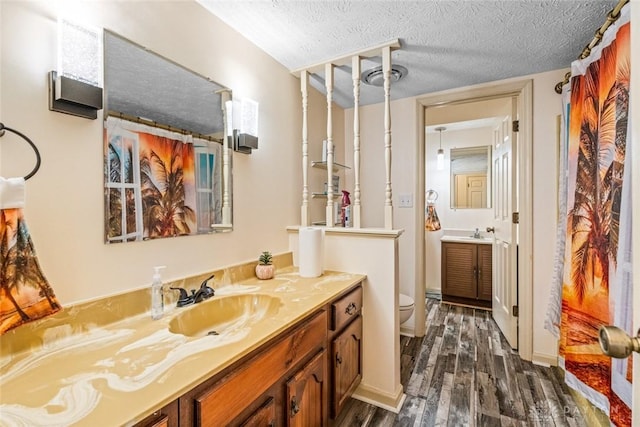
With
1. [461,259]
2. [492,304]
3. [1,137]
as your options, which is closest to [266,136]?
[1,137]

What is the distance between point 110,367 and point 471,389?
201 cm

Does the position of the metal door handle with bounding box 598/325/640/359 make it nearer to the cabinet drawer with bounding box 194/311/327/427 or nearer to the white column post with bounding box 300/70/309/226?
the cabinet drawer with bounding box 194/311/327/427

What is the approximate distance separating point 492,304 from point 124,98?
3611 millimetres

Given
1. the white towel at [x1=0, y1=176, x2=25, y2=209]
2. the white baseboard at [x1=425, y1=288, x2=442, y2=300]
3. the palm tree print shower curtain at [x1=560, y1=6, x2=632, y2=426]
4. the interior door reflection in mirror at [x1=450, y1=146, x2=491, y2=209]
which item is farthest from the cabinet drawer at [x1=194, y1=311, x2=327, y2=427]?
the interior door reflection in mirror at [x1=450, y1=146, x2=491, y2=209]

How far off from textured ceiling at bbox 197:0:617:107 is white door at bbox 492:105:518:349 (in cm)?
58

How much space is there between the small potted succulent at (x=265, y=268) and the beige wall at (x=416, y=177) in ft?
4.69

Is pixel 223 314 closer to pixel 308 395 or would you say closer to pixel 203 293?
pixel 203 293

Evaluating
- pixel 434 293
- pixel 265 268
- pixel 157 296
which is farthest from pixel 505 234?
pixel 157 296

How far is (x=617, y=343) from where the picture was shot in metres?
0.50

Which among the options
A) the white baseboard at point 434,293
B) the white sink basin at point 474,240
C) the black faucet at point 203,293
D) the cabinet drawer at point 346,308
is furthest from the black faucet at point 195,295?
the white baseboard at point 434,293

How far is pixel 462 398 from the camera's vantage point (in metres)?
1.75

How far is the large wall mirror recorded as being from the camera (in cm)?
107

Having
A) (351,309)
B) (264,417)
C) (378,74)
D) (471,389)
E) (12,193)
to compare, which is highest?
(378,74)

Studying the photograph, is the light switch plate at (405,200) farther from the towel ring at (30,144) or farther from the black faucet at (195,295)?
the towel ring at (30,144)
